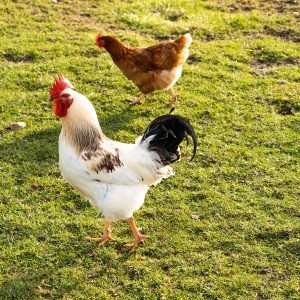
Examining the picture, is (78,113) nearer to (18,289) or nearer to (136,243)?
(136,243)

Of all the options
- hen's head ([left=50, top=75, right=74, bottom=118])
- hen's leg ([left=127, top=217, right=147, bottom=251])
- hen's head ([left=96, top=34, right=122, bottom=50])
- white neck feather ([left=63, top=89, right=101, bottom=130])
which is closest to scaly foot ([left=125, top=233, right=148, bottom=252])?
hen's leg ([left=127, top=217, right=147, bottom=251])

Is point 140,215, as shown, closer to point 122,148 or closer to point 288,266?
point 122,148

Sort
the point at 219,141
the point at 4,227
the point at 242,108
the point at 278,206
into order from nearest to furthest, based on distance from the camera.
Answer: the point at 4,227 < the point at 278,206 < the point at 219,141 < the point at 242,108

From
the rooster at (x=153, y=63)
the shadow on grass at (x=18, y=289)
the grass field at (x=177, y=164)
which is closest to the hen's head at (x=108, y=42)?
the rooster at (x=153, y=63)

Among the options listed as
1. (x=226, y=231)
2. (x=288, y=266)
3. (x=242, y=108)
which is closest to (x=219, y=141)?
(x=242, y=108)

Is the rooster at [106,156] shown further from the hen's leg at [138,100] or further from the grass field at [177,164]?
the hen's leg at [138,100]

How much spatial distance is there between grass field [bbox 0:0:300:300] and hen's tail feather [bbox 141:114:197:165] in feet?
3.00

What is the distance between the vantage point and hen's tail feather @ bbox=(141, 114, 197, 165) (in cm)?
570

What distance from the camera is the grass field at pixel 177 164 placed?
19.0ft

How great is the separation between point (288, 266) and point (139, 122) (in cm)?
305

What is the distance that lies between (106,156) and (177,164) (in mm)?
1691

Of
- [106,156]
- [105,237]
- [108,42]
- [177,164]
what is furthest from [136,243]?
[108,42]

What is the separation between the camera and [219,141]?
7.88 meters

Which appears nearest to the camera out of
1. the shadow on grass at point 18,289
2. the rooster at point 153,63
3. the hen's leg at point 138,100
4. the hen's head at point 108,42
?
the shadow on grass at point 18,289
